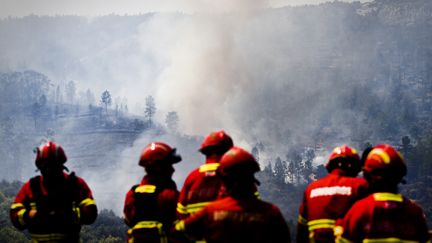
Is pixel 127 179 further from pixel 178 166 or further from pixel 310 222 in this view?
pixel 310 222

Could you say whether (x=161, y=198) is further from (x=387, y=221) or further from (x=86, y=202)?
(x=387, y=221)

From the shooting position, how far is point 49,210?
802 cm

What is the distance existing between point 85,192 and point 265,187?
18059cm

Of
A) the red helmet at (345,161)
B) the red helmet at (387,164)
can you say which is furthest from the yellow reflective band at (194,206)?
the red helmet at (387,164)

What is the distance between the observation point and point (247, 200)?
19.0ft

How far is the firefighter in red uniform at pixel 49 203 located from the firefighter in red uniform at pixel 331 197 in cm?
326

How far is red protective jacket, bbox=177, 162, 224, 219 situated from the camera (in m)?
7.88

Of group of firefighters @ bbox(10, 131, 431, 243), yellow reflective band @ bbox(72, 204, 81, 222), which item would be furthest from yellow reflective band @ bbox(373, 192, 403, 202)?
yellow reflective band @ bbox(72, 204, 81, 222)

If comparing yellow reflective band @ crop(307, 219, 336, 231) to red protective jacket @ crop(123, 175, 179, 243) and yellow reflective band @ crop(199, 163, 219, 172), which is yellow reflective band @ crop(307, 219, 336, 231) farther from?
red protective jacket @ crop(123, 175, 179, 243)

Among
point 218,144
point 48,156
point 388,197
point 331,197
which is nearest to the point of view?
point 388,197

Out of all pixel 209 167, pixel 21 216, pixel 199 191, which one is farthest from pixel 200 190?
pixel 21 216

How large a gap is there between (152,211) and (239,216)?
279 cm

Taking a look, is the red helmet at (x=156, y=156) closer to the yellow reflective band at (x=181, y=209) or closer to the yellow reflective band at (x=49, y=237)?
the yellow reflective band at (x=181, y=209)

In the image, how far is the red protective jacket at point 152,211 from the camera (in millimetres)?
8156
